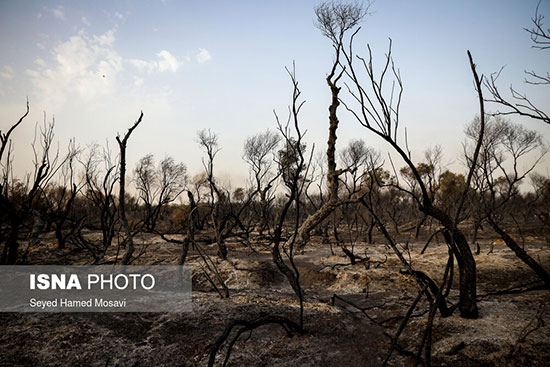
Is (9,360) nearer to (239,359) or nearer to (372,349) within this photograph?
(239,359)

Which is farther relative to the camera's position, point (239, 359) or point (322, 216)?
point (322, 216)

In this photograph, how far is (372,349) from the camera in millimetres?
3979

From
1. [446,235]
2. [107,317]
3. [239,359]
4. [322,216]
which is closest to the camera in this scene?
[239,359]

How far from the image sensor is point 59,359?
11.7 feet

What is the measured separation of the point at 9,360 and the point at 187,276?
4.95 meters

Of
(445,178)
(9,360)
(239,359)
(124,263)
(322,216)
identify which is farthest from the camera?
(445,178)

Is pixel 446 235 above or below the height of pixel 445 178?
below

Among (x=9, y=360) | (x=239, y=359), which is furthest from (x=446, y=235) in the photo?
(x=9, y=360)

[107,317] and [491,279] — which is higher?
[107,317]

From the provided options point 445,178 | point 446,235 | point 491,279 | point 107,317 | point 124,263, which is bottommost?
point 491,279

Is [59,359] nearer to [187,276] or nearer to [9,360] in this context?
[9,360]

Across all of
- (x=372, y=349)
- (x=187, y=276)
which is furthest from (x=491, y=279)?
(x=187, y=276)

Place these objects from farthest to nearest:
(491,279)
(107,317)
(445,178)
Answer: (445,178), (491,279), (107,317)

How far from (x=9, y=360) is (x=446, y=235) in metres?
6.49
